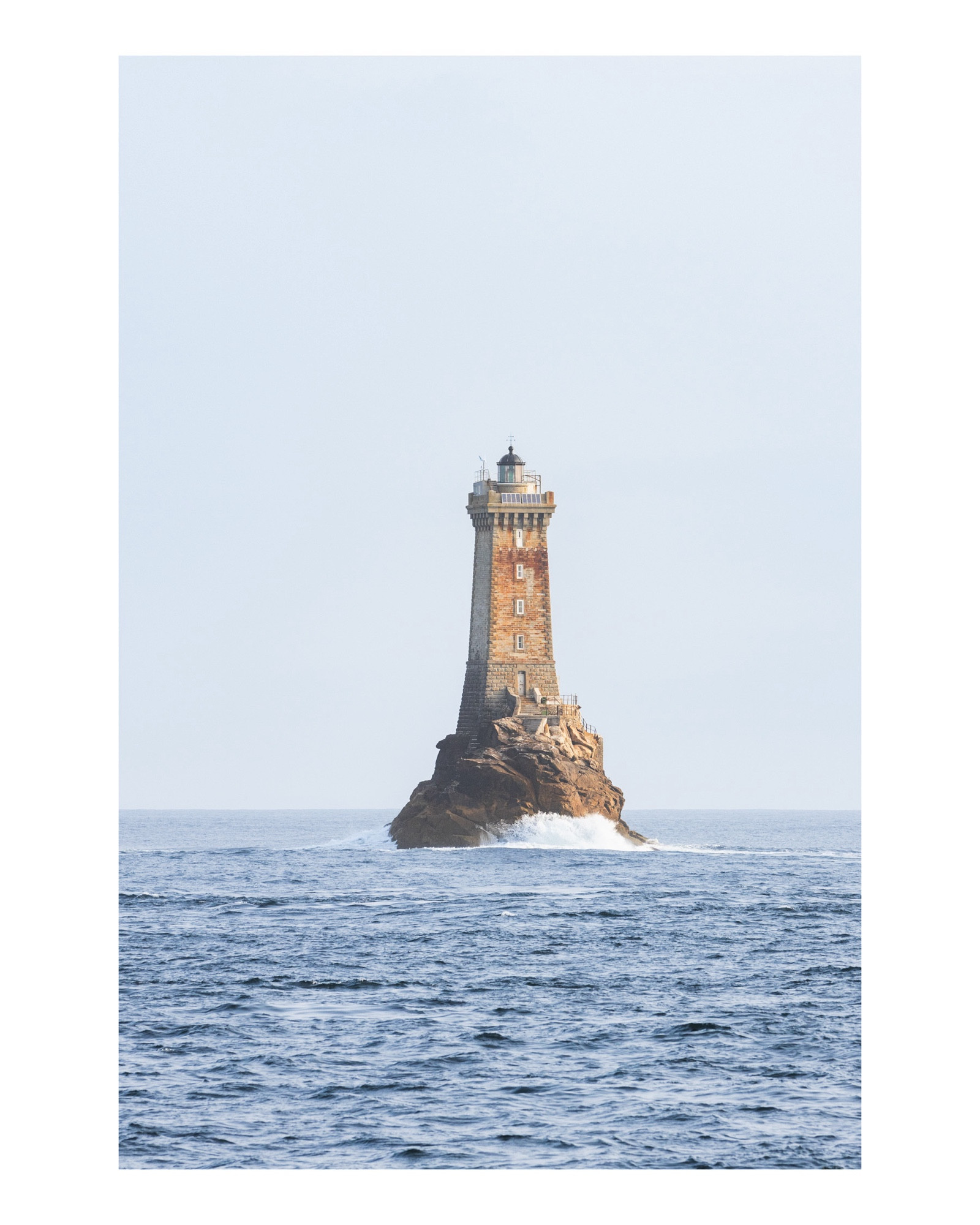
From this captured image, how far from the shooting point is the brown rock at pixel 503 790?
261 feet

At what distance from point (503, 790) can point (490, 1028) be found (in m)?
51.3

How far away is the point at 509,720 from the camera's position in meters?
81.7

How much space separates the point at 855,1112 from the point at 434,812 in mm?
58316

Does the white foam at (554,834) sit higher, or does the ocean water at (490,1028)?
the ocean water at (490,1028)

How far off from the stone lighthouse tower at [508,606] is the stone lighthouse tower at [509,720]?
61mm

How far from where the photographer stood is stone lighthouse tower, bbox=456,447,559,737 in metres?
83.9

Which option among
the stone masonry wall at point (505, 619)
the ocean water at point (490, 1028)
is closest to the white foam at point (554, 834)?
the stone masonry wall at point (505, 619)

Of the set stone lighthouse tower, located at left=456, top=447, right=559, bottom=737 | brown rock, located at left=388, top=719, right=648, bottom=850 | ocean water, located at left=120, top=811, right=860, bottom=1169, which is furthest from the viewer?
stone lighthouse tower, located at left=456, top=447, right=559, bottom=737

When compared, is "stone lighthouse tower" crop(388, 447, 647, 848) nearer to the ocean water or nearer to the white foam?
the white foam

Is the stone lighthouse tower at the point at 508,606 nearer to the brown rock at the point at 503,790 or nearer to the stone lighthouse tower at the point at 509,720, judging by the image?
the stone lighthouse tower at the point at 509,720

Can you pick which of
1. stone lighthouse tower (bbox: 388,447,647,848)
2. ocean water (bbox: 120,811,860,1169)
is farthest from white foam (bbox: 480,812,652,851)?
ocean water (bbox: 120,811,860,1169)

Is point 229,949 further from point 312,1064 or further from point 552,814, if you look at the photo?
point 552,814

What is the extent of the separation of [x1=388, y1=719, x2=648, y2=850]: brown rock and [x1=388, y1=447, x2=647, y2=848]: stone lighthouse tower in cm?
→ 4
